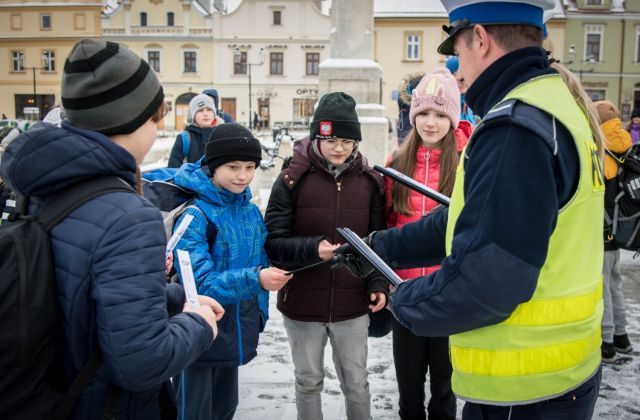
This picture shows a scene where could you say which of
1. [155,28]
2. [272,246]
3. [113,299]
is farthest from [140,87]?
[155,28]

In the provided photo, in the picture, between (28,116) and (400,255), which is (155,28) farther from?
(400,255)

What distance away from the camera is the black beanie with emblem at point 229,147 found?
2.89 metres

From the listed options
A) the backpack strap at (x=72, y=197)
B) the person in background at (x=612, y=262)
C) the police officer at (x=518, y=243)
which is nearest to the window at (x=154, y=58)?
the person in background at (x=612, y=262)

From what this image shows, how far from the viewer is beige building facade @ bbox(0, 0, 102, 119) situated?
165 ft

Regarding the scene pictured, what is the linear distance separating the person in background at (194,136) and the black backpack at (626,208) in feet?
10.8

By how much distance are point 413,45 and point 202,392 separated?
1737 inches

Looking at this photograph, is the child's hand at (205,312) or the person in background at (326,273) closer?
the child's hand at (205,312)

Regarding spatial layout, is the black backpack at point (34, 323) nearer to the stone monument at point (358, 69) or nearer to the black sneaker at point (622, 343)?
the black sneaker at point (622, 343)

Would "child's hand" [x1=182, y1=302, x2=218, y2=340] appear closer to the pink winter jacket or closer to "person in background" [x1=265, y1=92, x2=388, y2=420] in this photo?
"person in background" [x1=265, y1=92, x2=388, y2=420]

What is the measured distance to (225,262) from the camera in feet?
9.23

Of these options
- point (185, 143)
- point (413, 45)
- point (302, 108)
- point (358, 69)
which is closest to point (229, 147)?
point (185, 143)

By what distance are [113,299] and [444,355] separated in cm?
211

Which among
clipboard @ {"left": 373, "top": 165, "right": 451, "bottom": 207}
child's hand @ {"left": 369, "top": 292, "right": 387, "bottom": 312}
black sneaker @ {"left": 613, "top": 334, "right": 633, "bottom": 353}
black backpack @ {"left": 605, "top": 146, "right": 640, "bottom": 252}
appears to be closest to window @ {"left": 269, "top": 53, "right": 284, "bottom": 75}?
black backpack @ {"left": 605, "top": 146, "right": 640, "bottom": 252}

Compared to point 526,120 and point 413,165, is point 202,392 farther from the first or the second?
point 526,120
